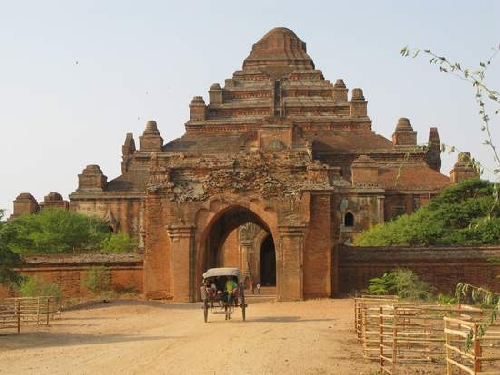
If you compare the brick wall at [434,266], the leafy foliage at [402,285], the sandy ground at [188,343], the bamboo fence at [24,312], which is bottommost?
the sandy ground at [188,343]

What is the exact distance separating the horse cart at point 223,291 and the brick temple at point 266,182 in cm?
416

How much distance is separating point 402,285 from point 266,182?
180 inches

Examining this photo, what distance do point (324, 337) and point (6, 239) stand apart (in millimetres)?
7519

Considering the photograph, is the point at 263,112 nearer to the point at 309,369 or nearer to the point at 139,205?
the point at 139,205

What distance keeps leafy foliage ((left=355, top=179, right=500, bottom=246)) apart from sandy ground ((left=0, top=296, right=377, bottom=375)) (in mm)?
10291

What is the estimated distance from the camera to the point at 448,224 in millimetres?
30844

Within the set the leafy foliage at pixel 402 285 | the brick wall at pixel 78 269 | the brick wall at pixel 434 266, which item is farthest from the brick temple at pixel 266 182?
the brick wall at pixel 78 269

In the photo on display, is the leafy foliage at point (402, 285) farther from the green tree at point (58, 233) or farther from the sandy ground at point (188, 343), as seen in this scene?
the green tree at point (58, 233)

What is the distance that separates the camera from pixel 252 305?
71.1ft

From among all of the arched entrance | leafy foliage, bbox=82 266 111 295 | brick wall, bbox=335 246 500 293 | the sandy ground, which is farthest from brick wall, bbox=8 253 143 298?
the arched entrance

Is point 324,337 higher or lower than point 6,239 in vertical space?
lower

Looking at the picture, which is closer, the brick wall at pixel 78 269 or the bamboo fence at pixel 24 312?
the bamboo fence at pixel 24 312

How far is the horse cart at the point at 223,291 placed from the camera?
17344 mm

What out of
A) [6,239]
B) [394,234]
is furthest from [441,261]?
[6,239]
